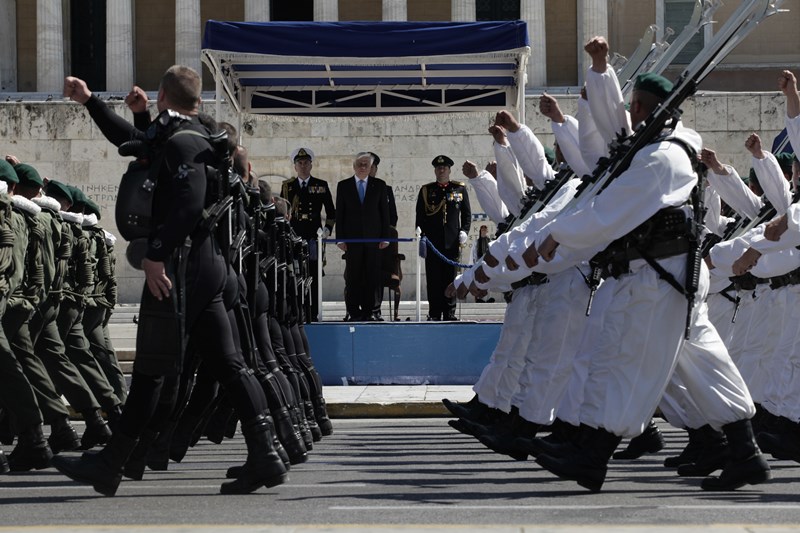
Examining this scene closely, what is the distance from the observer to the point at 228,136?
8164 mm

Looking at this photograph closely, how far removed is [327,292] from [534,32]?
16.7 m

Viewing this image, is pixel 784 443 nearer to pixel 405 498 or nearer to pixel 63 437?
pixel 405 498

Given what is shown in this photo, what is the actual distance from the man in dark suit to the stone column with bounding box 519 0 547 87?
79.1 feet

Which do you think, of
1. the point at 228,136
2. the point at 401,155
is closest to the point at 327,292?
the point at 401,155

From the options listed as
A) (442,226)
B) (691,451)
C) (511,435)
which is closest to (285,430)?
(511,435)

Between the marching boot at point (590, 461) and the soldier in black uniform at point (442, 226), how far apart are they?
11.5 meters

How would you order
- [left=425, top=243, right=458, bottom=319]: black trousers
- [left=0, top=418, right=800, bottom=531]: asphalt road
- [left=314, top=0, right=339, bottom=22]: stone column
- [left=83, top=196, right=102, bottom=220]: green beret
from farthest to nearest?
1. [left=314, top=0, right=339, bottom=22]: stone column
2. [left=425, top=243, right=458, bottom=319]: black trousers
3. [left=83, top=196, right=102, bottom=220]: green beret
4. [left=0, top=418, right=800, bottom=531]: asphalt road

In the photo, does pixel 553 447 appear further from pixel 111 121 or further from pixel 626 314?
pixel 111 121

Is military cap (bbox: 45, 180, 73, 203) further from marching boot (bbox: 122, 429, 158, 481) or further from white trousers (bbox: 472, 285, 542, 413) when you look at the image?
marching boot (bbox: 122, 429, 158, 481)

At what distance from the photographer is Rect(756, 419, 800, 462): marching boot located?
391 inches

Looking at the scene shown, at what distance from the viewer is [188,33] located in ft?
145

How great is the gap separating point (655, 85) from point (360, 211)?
11152 millimetres

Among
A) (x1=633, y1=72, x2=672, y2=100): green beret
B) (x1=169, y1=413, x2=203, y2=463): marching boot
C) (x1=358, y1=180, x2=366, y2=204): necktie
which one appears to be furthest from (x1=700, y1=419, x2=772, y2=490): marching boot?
(x1=358, y1=180, x2=366, y2=204): necktie

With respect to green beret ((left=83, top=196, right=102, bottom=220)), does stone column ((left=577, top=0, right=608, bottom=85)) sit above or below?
above
